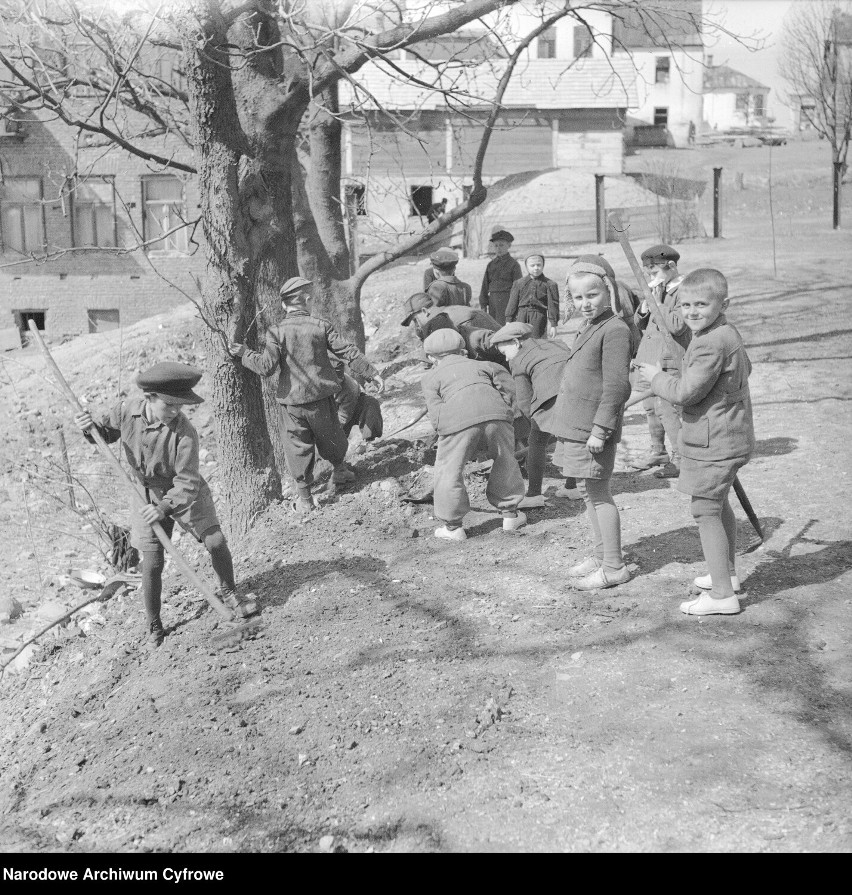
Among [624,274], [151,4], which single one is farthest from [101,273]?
[151,4]

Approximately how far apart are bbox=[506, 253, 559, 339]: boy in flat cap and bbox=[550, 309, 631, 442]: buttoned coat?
13.0ft

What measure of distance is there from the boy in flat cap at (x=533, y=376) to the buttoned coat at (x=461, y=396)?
0.21 metres

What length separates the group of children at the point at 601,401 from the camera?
4676 millimetres

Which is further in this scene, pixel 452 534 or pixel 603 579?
pixel 452 534

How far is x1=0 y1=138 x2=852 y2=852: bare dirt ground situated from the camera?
146 inches

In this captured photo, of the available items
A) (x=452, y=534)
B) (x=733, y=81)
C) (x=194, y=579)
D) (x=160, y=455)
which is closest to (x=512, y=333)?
(x=452, y=534)

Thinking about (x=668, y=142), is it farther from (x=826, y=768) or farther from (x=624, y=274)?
(x=826, y=768)

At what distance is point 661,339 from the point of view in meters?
7.08

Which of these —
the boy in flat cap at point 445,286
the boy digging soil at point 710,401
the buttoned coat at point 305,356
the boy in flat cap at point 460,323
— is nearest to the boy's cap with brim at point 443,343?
the boy in flat cap at point 460,323

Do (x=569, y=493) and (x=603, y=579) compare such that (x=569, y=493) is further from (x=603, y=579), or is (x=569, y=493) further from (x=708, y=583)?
(x=708, y=583)

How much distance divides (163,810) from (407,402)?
284 inches

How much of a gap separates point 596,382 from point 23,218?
Answer: 24.3 meters

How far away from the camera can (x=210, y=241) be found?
709 cm
